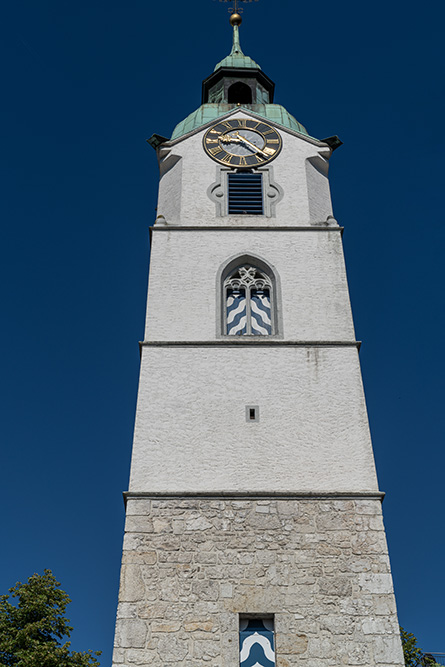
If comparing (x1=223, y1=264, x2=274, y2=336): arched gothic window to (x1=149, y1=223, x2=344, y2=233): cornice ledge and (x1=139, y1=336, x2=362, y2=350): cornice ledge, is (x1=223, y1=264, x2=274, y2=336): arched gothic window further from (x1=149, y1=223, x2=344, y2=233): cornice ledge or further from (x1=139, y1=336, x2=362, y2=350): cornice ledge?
(x1=149, y1=223, x2=344, y2=233): cornice ledge

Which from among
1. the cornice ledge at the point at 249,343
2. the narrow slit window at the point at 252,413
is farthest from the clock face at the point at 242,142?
the narrow slit window at the point at 252,413

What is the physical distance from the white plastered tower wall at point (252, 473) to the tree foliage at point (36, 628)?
16.7 ft

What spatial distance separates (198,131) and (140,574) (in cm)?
1094

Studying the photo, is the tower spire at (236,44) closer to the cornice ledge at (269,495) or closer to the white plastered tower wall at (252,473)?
the white plastered tower wall at (252,473)

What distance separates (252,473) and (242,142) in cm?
888

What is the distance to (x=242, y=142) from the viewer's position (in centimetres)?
1928

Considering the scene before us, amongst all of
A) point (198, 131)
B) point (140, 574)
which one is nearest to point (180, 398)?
point (140, 574)

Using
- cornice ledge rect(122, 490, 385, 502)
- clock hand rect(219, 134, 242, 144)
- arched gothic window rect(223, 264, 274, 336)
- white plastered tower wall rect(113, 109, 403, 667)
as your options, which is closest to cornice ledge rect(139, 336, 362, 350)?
white plastered tower wall rect(113, 109, 403, 667)

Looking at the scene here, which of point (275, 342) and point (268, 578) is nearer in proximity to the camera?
point (268, 578)

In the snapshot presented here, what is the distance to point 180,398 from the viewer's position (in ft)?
44.9

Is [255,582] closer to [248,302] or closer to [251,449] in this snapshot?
[251,449]

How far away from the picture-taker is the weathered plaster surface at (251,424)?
12695 mm

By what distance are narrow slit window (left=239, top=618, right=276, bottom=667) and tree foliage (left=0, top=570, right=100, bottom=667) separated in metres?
5.73

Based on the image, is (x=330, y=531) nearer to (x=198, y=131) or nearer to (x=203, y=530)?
(x=203, y=530)
